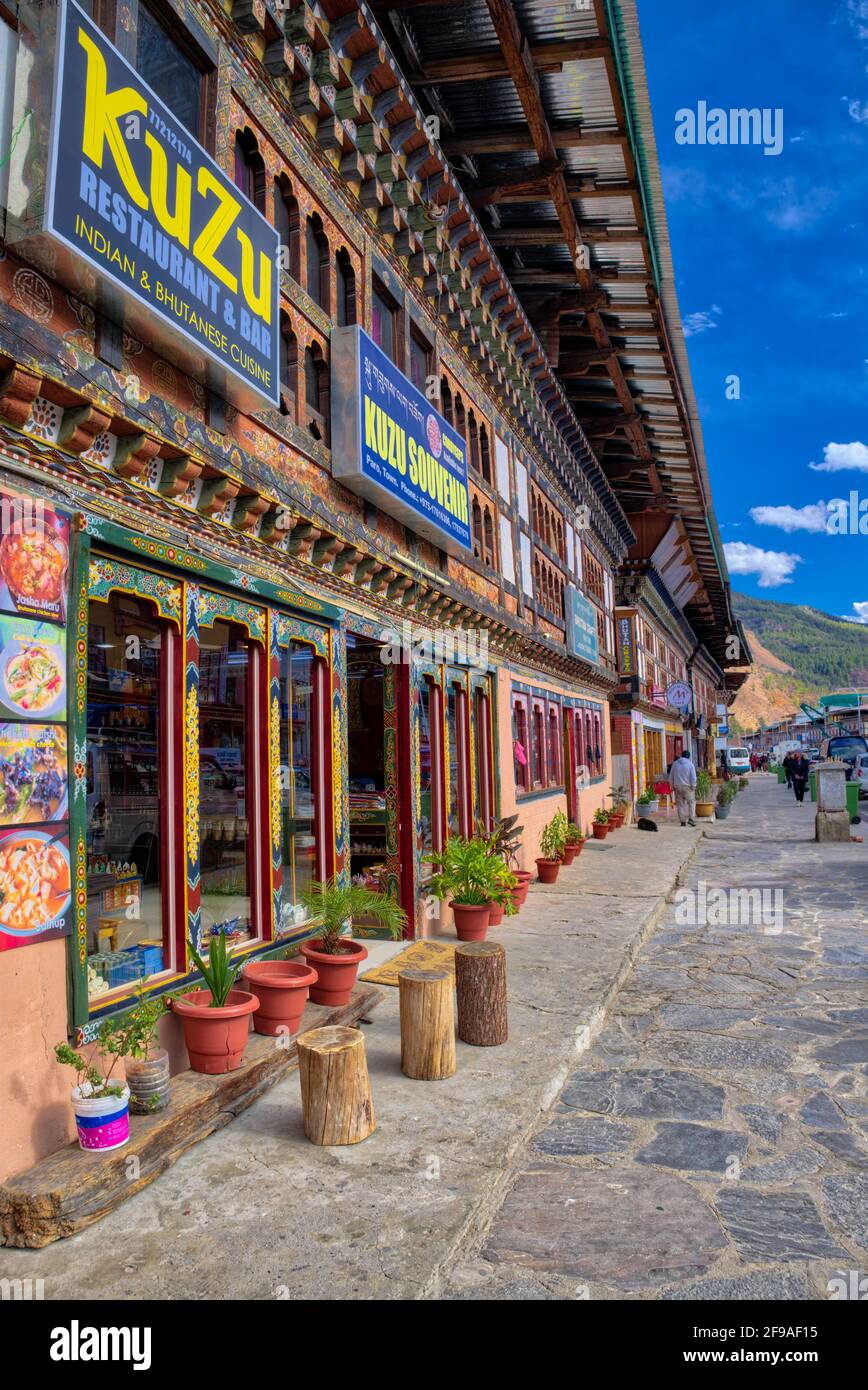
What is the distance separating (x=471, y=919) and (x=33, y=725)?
20.7 ft

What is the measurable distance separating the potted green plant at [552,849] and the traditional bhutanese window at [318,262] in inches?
357

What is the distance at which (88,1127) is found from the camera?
13.2ft

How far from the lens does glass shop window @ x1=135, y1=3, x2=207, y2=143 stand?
18.5ft

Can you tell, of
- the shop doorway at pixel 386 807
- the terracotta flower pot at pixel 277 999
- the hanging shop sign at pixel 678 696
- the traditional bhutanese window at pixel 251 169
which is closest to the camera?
the terracotta flower pot at pixel 277 999

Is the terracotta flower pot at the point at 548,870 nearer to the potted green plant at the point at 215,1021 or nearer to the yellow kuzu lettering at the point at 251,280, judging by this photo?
the potted green plant at the point at 215,1021

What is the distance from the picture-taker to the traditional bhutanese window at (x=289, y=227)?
7125 millimetres

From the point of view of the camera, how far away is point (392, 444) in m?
8.38

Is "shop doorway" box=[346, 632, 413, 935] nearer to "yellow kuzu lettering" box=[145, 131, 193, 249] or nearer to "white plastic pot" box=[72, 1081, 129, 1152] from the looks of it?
"yellow kuzu lettering" box=[145, 131, 193, 249]

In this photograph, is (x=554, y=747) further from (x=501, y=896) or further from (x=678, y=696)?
(x=678, y=696)

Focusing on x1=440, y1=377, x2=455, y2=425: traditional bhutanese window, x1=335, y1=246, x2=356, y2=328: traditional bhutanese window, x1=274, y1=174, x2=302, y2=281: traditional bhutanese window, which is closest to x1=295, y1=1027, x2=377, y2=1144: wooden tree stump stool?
x1=274, y1=174, x2=302, y2=281: traditional bhutanese window

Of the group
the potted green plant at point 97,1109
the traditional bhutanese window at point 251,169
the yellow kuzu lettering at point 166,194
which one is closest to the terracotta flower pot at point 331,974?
the potted green plant at point 97,1109

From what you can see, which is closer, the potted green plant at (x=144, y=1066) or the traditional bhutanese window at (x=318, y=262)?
the potted green plant at (x=144, y=1066)
